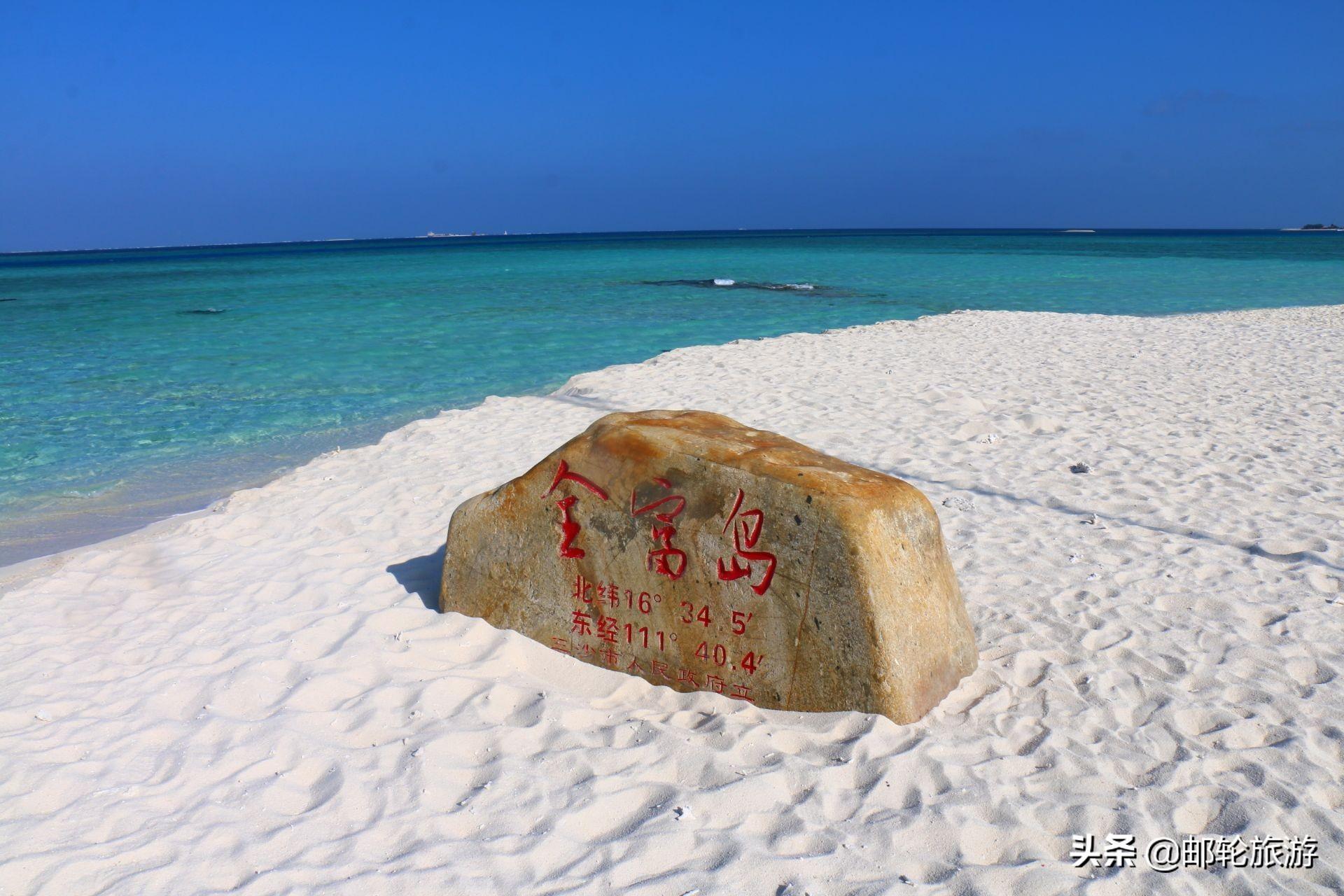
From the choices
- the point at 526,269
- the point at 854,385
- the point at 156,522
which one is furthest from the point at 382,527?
the point at 526,269

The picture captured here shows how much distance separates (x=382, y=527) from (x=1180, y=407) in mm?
7284

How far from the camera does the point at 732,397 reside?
9.87 metres

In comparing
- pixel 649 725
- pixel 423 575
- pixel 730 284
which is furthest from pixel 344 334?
pixel 649 725

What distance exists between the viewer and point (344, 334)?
18859mm

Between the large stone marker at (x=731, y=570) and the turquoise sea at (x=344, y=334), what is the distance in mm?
4611

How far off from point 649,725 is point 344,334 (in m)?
17.1

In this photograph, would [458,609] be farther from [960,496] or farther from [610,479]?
[960,496]

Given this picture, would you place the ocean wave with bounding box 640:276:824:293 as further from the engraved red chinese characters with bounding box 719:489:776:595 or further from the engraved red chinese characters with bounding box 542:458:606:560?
the engraved red chinese characters with bounding box 719:489:776:595

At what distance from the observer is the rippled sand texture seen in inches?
110

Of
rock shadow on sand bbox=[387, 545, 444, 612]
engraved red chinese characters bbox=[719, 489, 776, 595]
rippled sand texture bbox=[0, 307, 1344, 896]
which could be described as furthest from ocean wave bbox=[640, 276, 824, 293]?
engraved red chinese characters bbox=[719, 489, 776, 595]

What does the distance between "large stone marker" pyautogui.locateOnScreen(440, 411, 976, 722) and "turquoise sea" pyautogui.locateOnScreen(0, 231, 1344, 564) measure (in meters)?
4.61

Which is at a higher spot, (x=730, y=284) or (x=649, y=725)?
(x=730, y=284)

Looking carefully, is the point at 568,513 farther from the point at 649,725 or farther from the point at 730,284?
the point at 730,284

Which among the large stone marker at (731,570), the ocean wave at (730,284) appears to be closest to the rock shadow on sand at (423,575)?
the large stone marker at (731,570)
